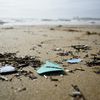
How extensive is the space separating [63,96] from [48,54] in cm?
568

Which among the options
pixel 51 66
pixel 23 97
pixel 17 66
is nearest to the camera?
pixel 23 97

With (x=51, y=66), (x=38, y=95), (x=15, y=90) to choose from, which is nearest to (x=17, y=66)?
(x=51, y=66)

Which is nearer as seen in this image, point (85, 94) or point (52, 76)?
point (85, 94)

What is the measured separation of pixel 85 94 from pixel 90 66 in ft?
10.1

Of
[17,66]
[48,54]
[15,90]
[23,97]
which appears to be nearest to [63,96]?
[23,97]

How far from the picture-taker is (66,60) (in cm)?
990

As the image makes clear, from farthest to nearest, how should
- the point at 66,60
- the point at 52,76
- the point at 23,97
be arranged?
1. the point at 66,60
2. the point at 52,76
3. the point at 23,97

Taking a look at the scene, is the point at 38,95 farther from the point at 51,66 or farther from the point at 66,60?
the point at 66,60

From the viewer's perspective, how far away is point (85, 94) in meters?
5.95

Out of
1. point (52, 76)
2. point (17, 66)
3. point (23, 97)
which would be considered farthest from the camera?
point (17, 66)

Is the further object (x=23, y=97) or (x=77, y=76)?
(x=77, y=76)

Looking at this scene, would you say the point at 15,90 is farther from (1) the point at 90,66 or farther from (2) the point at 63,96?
(1) the point at 90,66

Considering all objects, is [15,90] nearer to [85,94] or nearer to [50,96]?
[50,96]

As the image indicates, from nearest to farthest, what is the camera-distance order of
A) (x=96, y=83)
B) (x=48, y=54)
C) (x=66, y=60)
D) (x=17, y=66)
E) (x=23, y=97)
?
(x=23, y=97) → (x=96, y=83) → (x=17, y=66) → (x=66, y=60) → (x=48, y=54)
